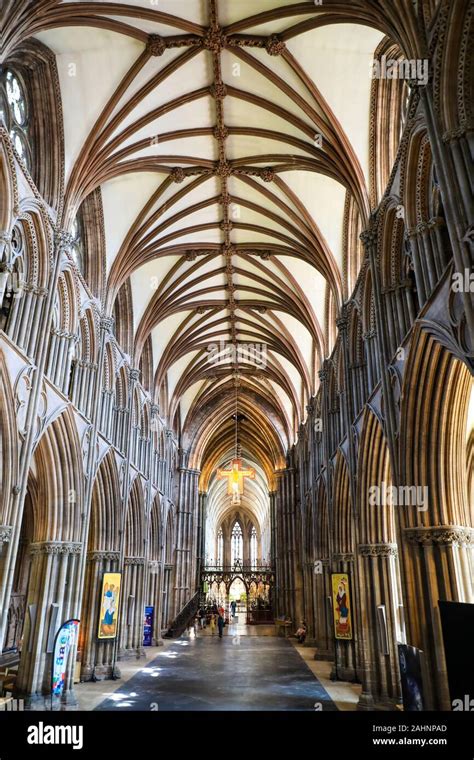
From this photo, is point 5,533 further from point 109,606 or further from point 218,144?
point 218,144

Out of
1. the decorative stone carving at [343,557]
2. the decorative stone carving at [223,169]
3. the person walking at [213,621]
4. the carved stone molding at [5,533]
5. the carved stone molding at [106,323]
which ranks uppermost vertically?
the decorative stone carving at [223,169]

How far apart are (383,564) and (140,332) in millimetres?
12670

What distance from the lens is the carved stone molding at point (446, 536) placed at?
8.95 metres

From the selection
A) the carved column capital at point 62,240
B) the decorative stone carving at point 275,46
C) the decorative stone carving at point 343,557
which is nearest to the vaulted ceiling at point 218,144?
the decorative stone carving at point 275,46

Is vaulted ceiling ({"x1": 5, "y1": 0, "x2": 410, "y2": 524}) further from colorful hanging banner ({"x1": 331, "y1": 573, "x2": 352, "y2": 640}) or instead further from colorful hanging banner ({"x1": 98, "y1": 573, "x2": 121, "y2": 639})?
colorful hanging banner ({"x1": 98, "y1": 573, "x2": 121, "y2": 639})

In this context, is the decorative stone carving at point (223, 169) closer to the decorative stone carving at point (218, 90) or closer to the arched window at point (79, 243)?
the decorative stone carving at point (218, 90)

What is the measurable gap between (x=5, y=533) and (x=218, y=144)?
40.4ft

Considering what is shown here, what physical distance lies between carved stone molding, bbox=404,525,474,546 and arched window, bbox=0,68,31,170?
427 inches

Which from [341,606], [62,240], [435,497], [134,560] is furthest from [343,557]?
[62,240]

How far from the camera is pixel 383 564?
1314 cm

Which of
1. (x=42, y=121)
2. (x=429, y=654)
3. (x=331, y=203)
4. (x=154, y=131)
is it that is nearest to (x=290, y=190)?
(x=331, y=203)

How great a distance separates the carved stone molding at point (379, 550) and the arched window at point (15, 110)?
12077 mm

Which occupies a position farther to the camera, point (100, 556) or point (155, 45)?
point (100, 556)

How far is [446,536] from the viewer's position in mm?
8977
